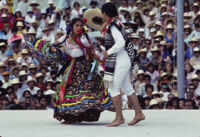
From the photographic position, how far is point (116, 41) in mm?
7340

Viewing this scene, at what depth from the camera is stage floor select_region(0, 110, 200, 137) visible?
652 centimetres

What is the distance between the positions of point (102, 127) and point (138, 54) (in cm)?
696

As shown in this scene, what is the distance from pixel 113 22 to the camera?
748 centimetres

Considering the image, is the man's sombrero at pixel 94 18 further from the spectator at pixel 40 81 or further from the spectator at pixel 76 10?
the spectator at pixel 76 10

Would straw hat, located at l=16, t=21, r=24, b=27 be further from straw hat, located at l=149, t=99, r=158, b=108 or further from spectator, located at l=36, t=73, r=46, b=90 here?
straw hat, located at l=149, t=99, r=158, b=108

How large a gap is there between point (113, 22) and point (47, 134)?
6.18ft

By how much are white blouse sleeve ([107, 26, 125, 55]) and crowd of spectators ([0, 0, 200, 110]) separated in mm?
4391

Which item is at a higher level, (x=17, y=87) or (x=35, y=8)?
(x=35, y=8)

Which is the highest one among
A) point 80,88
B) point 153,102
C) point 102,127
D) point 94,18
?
point 94,18

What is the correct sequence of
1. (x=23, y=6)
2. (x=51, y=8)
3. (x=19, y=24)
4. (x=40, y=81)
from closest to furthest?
1. (x=40, y=81)
2. (x=19, y=24)
3. (x=51, y=8)
4. (x=23, y=6)

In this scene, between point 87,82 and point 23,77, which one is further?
point 23,77

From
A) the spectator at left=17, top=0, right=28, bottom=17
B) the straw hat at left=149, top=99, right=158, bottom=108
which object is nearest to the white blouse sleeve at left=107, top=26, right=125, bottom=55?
the straw hat at left=149, top=99, right=158, bottom=108

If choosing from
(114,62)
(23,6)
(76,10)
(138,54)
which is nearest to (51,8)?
(76,10)

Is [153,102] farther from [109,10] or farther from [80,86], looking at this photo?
[109,10]
